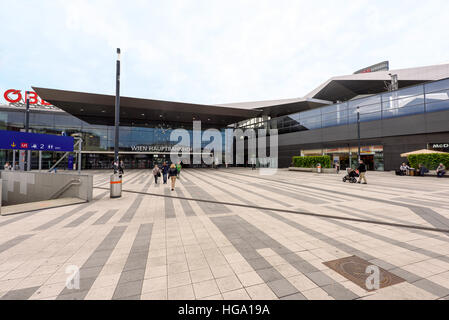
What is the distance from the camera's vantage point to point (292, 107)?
139ft

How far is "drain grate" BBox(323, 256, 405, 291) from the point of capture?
285 cm

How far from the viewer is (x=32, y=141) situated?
463 inches

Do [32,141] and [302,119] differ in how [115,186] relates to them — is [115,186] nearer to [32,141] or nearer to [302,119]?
[32,141]

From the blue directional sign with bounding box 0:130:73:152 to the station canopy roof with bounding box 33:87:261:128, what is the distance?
53.0ft

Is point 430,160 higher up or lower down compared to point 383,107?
lower down

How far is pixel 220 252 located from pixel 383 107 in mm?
33784

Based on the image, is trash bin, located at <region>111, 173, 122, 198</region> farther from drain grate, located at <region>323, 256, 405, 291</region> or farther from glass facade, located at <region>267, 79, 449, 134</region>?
glass facade, located at <region>267, 79, 449, 134</region>

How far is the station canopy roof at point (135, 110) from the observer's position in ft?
85.4

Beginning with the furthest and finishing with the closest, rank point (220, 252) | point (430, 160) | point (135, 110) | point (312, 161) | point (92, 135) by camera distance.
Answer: point (92, 135) → point (135, 110) → point (312, 161) → point (430, 160) → point (220, 252)

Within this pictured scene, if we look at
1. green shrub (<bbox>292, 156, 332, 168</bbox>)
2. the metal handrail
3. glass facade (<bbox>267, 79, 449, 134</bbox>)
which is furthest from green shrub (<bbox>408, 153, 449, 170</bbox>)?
the metal handrail

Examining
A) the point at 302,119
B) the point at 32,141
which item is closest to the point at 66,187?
the point at 32,141

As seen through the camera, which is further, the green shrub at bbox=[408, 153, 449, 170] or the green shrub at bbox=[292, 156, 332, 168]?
the green shrub at bbox=[292, 156, 332, 168]
